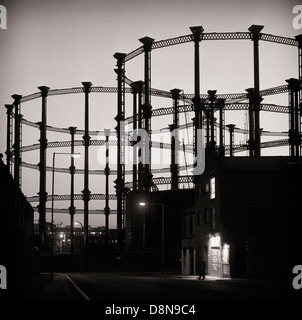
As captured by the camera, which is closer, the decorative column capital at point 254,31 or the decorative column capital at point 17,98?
the decorative column capital at point 254,31

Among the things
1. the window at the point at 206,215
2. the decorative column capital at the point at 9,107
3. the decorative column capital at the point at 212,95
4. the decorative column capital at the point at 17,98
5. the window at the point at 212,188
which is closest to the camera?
the window at the point at 212,188

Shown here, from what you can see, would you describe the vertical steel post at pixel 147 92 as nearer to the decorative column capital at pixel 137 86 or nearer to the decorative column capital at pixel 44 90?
the decorative column capital at pixel 137 86

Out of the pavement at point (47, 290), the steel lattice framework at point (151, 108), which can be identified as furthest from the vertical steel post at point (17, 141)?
the pavement at point (47, 290)

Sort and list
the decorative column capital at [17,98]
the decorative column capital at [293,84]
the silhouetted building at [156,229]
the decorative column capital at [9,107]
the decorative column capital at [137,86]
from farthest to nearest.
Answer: the decorative column capital at [9,107] → the decorative column capital at [17,98] → the silhouetted building at [156,229] → the decorative column capital at [137,86] → the decorative column capital at [293,84]

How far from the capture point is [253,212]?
160ft

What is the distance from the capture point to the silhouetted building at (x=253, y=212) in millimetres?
46562

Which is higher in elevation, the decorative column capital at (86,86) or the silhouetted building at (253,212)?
the decorative column capital at (86,86)

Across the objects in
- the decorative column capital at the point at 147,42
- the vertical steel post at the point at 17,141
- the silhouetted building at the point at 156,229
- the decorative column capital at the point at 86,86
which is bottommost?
the silhouetted building at the point at 156,229

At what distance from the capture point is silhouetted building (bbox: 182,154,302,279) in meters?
46.6

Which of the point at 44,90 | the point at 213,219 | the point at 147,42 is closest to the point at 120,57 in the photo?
the point at 147,42

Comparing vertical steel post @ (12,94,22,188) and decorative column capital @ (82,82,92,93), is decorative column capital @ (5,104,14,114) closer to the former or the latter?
vertical steel post @ (12,94,22,188)
